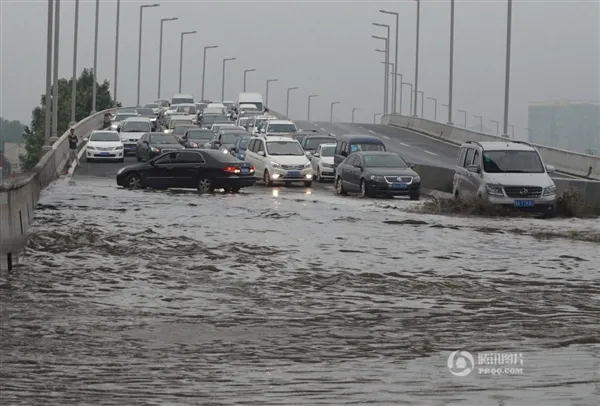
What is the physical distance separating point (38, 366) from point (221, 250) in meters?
12.0

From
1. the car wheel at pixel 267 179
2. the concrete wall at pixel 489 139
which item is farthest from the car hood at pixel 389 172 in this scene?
the concrete wall at pixel 489 139

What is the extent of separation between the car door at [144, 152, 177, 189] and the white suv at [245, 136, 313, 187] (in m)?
4.41

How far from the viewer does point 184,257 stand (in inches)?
895

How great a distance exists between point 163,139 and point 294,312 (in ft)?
136

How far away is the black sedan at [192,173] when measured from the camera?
137 feet

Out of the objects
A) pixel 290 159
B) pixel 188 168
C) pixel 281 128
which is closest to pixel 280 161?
pixel 290 159

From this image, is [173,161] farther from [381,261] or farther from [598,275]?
[598,275]

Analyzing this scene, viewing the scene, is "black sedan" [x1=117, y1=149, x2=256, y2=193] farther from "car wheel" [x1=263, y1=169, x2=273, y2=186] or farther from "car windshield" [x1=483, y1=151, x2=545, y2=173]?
"car windshield" [x1=483, y1=151, x2=545, y2=173]

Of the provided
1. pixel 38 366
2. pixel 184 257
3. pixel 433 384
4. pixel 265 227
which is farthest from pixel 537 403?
pixel 265 227

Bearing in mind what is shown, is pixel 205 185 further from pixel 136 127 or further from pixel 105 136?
pixel 136 127

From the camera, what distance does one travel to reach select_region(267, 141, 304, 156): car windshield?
46.3 metres

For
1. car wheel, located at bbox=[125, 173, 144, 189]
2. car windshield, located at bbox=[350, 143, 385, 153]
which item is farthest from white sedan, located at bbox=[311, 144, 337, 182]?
car wheel, located at bbox=[125, 173, 144, 189]

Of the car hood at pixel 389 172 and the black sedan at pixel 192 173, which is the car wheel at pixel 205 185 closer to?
the black sedan at pixel 192 173

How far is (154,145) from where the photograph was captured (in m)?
56.5
